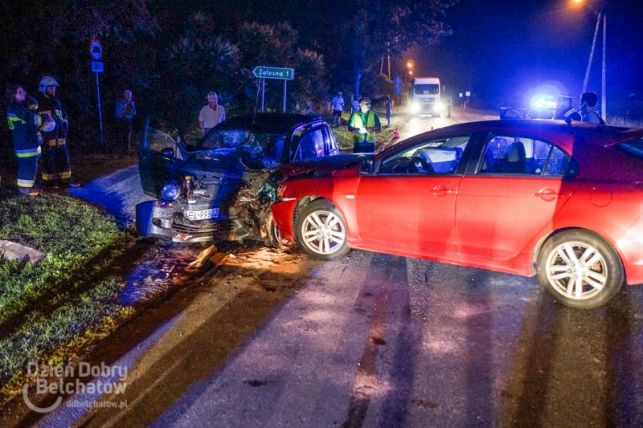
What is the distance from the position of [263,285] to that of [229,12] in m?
23.1

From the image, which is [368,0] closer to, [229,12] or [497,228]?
[229,12]

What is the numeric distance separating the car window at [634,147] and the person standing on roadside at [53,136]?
829 cm

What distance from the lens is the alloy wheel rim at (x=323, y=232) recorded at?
602 cm

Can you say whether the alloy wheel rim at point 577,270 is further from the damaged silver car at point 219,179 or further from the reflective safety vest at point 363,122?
the reflective safety vest at point 363,122

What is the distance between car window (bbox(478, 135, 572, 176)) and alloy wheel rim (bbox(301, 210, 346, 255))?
1.71 meters

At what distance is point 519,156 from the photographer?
505 cm

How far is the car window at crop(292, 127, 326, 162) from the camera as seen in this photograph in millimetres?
7953

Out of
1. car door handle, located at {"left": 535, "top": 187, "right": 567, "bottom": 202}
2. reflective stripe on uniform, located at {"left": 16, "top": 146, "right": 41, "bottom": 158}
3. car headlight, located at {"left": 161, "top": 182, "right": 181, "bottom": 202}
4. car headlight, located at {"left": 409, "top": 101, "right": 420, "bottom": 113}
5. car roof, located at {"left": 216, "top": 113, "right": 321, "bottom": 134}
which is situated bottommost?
car headlight, located at {"left": 161, "top": 182, "right": 181, "bottom": 202}

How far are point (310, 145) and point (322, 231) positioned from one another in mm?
2547

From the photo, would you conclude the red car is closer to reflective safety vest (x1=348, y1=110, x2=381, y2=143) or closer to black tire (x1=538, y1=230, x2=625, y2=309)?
black tire (x1=538, y1=230, x2=625, y2=309)

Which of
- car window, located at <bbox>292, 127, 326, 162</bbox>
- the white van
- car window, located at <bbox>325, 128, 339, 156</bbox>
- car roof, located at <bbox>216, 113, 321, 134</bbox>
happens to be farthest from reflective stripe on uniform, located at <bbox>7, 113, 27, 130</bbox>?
the white van

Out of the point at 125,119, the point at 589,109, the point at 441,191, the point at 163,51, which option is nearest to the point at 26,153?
the point at 125,119

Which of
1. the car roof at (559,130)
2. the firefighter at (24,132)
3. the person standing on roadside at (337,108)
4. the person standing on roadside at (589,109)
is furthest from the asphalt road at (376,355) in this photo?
the person standing on roadside at (337,108)

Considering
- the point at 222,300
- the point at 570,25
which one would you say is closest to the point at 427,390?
the point at 222,300
